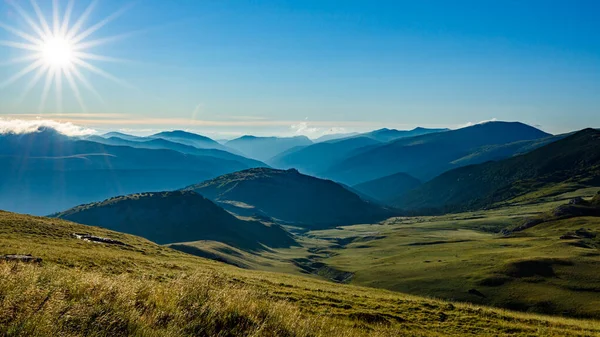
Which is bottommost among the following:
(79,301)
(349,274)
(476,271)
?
(349,274)

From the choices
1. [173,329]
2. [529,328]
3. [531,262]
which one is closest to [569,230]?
[531,262]

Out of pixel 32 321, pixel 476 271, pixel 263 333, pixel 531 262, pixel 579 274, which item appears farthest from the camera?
pixel 476 271

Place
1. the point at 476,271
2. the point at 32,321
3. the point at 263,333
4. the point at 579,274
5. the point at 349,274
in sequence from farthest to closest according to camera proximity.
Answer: the point at 349,274
the point at 476,271
the point at 579,274
the point at 263,333
the point at 32,321

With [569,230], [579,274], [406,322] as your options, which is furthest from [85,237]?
[569,230]

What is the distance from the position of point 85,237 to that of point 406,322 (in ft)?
152

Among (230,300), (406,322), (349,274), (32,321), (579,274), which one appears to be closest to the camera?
(32,321)

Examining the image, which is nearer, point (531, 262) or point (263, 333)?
point (263, 333)

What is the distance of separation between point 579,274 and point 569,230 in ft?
226

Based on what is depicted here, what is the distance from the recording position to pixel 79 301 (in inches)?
399

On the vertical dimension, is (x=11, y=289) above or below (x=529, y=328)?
above

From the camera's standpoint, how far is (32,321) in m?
8.24

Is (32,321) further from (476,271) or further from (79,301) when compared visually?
(476,271)

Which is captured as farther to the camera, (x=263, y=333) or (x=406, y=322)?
(x=406, y=322)

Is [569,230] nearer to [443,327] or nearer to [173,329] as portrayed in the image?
[443,327]
